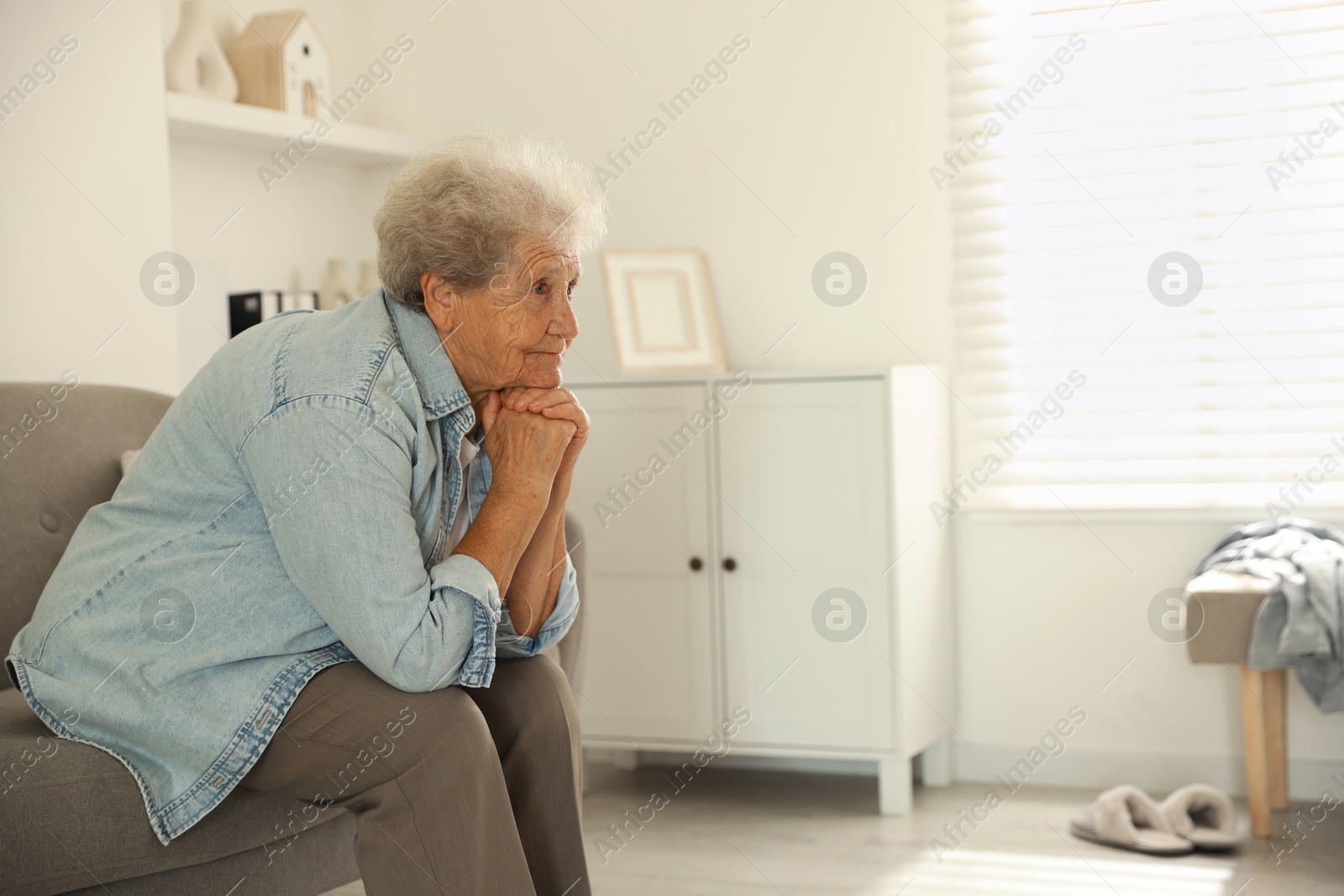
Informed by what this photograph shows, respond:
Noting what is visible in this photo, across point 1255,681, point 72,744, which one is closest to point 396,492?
point 72,744

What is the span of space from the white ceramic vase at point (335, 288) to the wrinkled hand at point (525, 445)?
1793 mm

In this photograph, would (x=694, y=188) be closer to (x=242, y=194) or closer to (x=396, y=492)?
(x=242, y=194)

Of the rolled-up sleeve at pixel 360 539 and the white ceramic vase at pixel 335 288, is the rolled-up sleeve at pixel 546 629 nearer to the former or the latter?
the rolled-up sleeve at pixel 360 539

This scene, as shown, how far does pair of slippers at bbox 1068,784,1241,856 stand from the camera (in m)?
2.51

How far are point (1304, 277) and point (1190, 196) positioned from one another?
1.01ft

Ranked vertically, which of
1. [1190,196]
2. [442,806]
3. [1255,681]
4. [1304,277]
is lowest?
[1255,681]

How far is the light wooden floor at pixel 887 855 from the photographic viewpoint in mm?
2357

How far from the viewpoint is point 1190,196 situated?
2889 millimetres

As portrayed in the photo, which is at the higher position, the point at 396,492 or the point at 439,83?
the point at 439,83

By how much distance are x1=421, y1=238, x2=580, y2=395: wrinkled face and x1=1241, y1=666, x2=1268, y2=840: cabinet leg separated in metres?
1.76

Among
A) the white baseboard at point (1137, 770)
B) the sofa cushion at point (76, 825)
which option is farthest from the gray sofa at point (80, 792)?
the white baseboard at point (1137, 770)

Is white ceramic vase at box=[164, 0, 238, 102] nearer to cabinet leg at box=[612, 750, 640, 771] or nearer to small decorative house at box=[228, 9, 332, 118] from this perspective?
small decorative house at box=[228, 9, 332, 118]

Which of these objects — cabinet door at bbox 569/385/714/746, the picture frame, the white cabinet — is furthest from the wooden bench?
the picture frame

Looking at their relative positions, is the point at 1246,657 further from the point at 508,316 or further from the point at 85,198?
the point at 85,198
